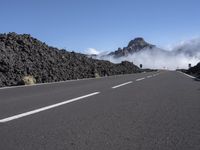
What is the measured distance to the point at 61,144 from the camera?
17.9 ft

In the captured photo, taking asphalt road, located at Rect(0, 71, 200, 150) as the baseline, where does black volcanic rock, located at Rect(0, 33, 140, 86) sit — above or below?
above

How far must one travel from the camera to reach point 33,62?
109 ft

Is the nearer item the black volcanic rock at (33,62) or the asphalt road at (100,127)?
the asphalt road at (100,127)

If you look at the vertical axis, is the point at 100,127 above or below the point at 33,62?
below

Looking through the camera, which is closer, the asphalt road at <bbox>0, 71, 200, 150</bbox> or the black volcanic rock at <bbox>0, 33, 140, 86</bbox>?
the asphalt road at <bbox>0, 71, 200, 150</bbox>

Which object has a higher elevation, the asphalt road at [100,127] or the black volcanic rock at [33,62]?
the black volcanic rock at [33,62]

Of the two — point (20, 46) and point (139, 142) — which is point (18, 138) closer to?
point (139, 142)

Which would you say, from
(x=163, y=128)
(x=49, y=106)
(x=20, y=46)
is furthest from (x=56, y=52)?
(x=163, y=128)

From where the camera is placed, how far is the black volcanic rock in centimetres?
2781

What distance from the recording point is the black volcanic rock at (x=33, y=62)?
27.8 metres

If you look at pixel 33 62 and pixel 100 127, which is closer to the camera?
pixel 100 127

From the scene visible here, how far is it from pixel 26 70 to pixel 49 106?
67.4 ft

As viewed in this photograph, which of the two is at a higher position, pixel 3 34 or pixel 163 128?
pixel 3 34

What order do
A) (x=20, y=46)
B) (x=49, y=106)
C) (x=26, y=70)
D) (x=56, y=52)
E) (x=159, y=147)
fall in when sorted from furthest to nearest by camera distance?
(x=56, y=52) < (x=20, y=46) < (x=26, y=70) < (x=49, y=106) < (x=159, y=147)
